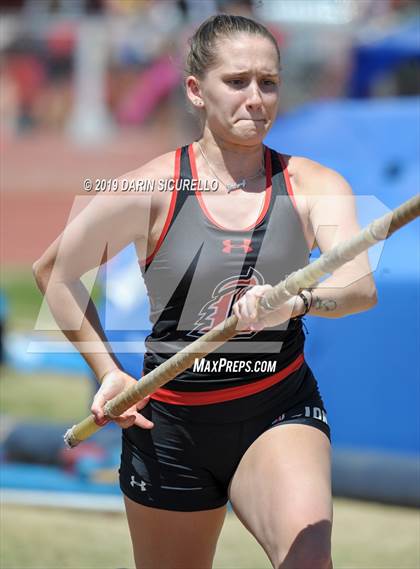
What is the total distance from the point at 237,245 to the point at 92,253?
1.43 feet

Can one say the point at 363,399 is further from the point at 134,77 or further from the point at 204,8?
the point at 134,77

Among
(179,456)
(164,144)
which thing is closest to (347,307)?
(179,456)

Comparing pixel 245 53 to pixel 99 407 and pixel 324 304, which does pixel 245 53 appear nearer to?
pixel 324 304

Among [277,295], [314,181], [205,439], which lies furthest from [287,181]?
[205,439]

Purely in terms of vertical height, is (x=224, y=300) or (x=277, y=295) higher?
(x=224, y=300)

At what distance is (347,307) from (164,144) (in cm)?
1563

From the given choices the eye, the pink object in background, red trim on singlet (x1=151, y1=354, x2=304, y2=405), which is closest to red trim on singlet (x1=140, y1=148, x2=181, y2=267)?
the eye

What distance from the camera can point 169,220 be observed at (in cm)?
303

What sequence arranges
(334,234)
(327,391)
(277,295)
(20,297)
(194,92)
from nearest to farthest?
(277,295)
(334,234)
(194,92)
(327,391)
(20,297)

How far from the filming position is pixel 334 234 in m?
2.97

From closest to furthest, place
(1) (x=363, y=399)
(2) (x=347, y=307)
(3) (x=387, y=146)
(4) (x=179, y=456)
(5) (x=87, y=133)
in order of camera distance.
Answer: (2) (x=347, y=307)
(4) (x=179, y=456)
(1) (x=363, y=399)
(3) (x=387, y=146)
(5) (x=87, y=133)

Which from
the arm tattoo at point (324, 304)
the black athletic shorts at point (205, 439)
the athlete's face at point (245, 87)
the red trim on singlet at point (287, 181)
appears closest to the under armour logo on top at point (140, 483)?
the black athletic shorts at point (205, 439)

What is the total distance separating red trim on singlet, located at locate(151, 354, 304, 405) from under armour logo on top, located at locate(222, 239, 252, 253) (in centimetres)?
37

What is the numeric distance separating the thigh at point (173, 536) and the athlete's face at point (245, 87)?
1.08 m
